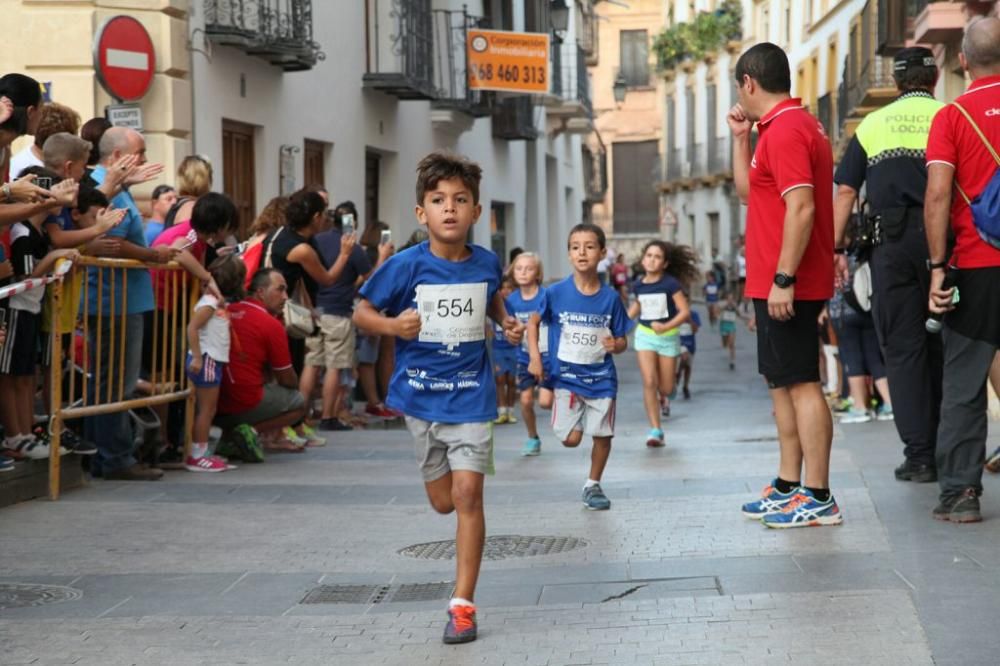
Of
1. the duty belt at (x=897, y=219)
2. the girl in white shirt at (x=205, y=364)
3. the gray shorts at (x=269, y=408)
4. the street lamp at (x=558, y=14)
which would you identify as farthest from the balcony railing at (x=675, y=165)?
the duty belt at (x=897, y=219)

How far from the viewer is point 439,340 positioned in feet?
21.0

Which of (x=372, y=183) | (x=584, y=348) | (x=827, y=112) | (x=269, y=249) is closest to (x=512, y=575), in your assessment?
(x=584, y=348)

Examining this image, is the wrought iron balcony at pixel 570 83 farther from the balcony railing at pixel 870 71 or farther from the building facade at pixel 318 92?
the balcony railing at pixel 870 71

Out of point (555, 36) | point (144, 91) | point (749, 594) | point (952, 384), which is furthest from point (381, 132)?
point (749, 594)

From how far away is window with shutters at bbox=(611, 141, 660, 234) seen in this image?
248 ft

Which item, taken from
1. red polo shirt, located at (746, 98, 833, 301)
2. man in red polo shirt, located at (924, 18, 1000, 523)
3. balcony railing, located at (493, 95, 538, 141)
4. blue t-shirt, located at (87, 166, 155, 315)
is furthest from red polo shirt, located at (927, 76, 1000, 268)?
balcony railing, located at (493, 95, 538, 141)

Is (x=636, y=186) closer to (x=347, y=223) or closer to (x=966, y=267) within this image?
(x=347, y=223)

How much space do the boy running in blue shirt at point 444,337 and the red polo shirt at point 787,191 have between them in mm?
2025

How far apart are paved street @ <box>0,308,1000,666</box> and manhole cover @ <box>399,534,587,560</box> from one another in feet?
0.11

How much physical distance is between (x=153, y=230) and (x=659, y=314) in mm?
4891

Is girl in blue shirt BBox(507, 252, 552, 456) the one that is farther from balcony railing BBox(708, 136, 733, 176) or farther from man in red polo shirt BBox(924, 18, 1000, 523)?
balcony railing BBox(708, 136, 733, 176)

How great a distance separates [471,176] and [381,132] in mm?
16745

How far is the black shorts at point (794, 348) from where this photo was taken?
812 centimetres

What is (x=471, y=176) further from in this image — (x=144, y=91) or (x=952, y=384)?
(x=144, y=91)
